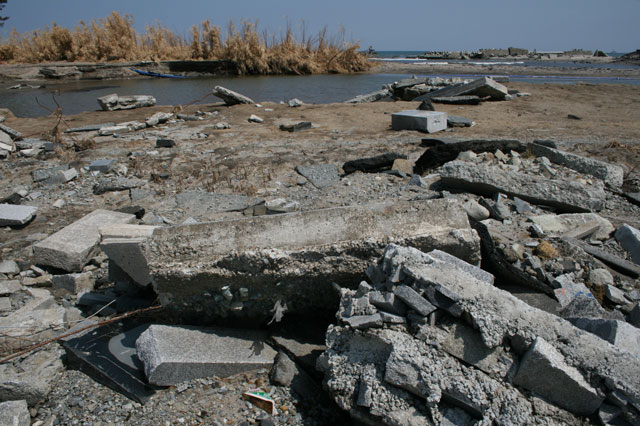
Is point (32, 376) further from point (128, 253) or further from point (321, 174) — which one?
point (321, 174)

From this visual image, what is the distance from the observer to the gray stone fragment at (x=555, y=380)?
5.41 ft

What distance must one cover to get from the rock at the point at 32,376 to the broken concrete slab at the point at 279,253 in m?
0.79

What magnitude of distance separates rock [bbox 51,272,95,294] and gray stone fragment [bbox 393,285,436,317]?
268cm

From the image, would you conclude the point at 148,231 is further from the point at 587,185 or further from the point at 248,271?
the point at 587,185

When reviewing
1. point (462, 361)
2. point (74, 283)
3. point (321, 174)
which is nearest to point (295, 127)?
point (321, 174)

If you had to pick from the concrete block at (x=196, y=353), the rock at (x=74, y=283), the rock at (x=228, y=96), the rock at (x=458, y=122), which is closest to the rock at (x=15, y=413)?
the concrete block at (x=196, y=353)

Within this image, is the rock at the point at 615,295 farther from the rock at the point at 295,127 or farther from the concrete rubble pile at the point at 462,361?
the rock at the point at 295,127

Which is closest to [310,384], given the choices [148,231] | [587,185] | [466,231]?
[466,231]

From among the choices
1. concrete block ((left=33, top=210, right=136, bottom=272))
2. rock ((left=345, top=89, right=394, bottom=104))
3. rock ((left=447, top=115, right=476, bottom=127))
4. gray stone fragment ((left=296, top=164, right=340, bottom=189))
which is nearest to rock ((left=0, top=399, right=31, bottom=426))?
concrete block ((left=33, top=210, right=136, bottom=272))

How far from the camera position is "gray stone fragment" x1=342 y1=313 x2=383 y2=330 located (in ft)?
6.36

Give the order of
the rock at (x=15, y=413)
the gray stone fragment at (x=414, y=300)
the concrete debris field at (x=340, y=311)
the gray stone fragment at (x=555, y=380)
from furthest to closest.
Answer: the rock at (x=15, y=413) < the gray stone fragment at (x=414, y=300) < the concrete debris field at (x=340, y=311) < the gray stone fragment at (x=555, y=380)

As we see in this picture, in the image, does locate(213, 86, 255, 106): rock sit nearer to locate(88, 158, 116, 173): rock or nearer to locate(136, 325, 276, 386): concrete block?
locate(88, 158, 116, 173): rock

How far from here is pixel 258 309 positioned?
2516 millimetres

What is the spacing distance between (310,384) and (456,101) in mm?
10406
